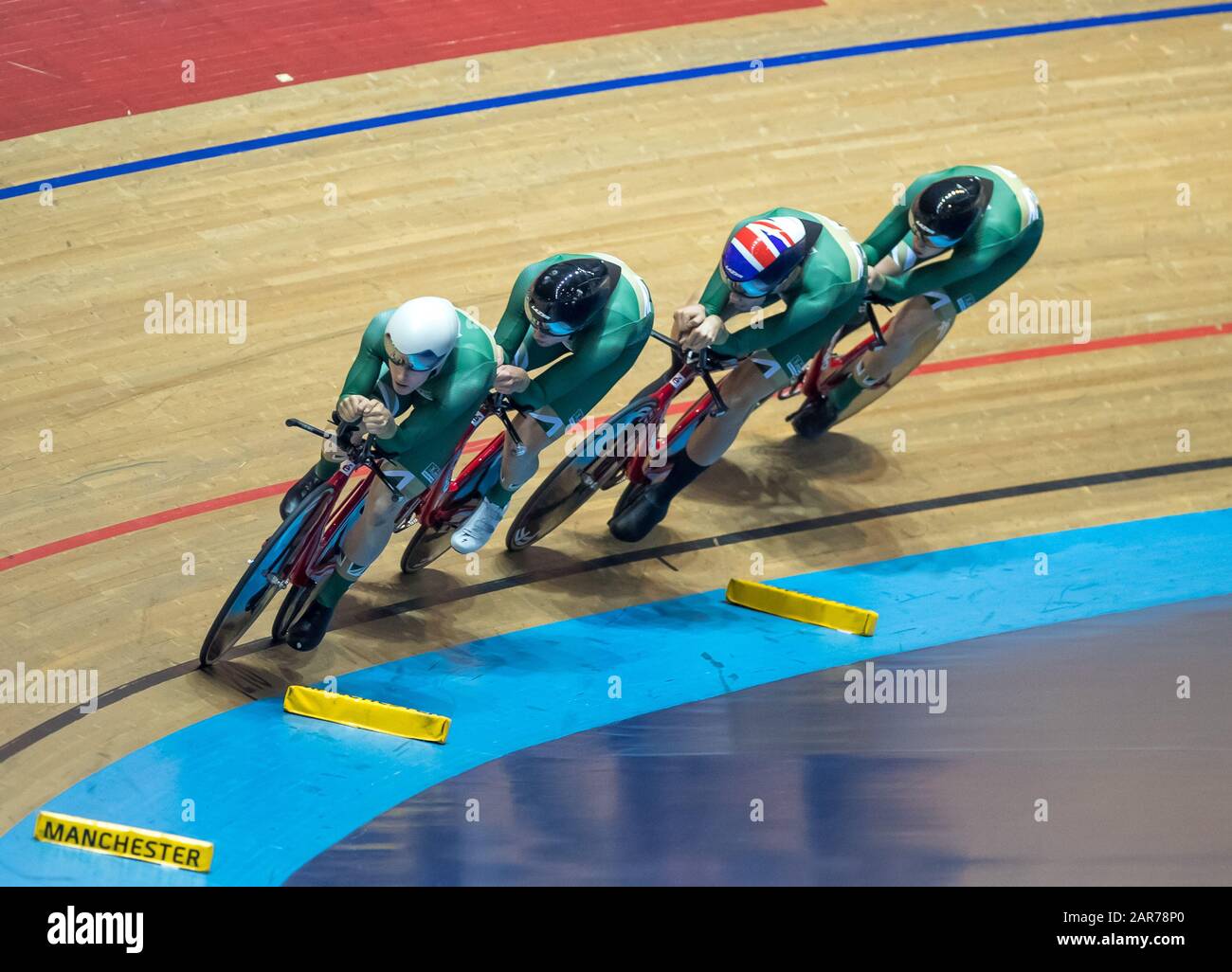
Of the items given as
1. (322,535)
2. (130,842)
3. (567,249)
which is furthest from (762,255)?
(130,842)

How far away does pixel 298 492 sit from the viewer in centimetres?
695

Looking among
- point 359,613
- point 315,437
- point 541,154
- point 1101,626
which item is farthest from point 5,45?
point 1101,626

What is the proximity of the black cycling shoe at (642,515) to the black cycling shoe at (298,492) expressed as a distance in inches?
50.2

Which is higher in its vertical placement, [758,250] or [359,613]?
[758,250]

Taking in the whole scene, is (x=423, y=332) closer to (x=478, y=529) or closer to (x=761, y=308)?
(x=478, y=529)

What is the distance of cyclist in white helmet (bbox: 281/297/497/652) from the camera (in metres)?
5.99

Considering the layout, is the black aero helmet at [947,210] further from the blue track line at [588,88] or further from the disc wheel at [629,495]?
the blue track line at [588,88]

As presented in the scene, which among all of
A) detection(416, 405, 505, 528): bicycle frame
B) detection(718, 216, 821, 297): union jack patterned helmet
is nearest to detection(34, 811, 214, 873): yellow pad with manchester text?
detection(416, 405, 505, 528): bicycle frame

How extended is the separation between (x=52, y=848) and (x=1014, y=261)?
13.9ft

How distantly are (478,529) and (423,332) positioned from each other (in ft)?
3.40

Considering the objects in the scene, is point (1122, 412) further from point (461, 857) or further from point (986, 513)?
point (461, 857)

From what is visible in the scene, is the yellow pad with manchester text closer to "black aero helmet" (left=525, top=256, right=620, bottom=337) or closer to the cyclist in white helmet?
the cyclist in white helmet

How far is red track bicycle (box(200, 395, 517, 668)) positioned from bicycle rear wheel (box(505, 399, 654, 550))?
58cm

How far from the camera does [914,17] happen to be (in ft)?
36.4
